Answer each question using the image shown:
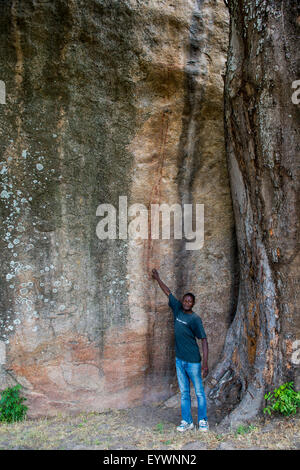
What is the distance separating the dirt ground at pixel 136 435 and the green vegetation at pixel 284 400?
8 centimetres

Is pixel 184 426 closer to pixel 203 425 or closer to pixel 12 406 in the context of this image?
pixel 203 425

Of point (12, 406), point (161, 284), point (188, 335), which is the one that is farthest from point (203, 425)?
point (12, 406)

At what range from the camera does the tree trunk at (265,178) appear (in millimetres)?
3566

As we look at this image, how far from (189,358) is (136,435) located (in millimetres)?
843

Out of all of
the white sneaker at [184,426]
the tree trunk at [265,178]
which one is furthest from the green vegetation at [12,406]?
the tree trunk at [265,178]

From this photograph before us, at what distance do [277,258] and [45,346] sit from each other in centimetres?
250

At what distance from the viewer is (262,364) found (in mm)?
3838

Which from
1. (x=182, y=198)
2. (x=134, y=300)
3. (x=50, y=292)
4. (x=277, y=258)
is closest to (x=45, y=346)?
(x=50, y=292)

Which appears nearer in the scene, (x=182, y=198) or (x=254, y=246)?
(x=254, y=246)

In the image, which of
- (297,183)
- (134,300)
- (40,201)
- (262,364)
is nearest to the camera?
(297,183)

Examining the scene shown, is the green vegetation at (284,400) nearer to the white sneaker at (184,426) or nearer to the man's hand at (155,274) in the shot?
the white sneaker at (184,426)

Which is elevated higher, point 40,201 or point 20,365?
point 40,201

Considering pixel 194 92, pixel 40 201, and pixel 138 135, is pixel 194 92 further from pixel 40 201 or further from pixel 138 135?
pixel 40 201

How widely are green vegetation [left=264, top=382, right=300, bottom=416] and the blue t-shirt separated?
740mm
